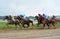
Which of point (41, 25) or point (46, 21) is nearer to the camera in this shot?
point (46, 21)

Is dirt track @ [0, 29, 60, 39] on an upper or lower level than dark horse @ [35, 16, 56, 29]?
upper

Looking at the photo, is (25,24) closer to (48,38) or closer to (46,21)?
(46,21)

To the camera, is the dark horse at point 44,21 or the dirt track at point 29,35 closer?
the dirt track at point 29,35

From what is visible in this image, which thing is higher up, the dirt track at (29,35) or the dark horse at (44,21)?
the dirt track at (29,35)

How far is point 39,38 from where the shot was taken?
18328mm

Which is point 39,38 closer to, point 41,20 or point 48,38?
point 48,38

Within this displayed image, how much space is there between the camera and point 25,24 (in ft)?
105

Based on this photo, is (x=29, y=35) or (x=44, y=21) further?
(x=44, y=21)

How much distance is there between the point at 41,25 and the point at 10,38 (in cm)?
1557

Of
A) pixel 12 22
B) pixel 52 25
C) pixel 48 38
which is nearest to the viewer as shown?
pixel 48 38

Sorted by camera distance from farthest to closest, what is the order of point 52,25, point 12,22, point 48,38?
point 52,25 → point 12,22 → point 48,38

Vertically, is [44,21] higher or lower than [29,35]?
lower

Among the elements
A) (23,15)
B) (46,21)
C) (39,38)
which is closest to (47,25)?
(46,21)

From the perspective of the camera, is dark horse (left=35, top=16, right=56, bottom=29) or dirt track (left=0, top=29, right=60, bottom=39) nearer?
dirt track (left=0, top=29, right=60, bottom=39)
